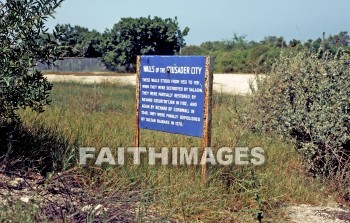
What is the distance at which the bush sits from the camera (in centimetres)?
747

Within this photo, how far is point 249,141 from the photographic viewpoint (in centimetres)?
845

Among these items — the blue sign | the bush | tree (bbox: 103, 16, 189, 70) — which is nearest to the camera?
the blue sign

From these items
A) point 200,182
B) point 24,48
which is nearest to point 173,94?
point 200,182

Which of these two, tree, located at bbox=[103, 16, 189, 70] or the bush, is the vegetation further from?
the bush

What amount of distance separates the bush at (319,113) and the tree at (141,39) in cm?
4946

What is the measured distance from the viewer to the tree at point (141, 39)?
2304 inches

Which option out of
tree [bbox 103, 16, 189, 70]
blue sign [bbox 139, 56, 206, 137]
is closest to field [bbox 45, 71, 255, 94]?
blue sign [bbox 139, 56, 206, 137]

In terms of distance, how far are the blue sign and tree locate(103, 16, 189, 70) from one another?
50779 mm

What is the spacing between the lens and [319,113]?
7602 millimetres

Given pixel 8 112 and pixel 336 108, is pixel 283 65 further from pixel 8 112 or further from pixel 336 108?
pixel 8 112

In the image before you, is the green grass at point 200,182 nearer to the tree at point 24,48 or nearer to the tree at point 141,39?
the tree at point 24,48

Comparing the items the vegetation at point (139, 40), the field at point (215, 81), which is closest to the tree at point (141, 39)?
the vegetation at point (139, 40)

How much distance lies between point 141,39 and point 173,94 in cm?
5335

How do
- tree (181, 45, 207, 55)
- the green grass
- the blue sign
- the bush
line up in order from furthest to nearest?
tree (181, 45, 207, 55)
the bush
the blue sign
the green grass
